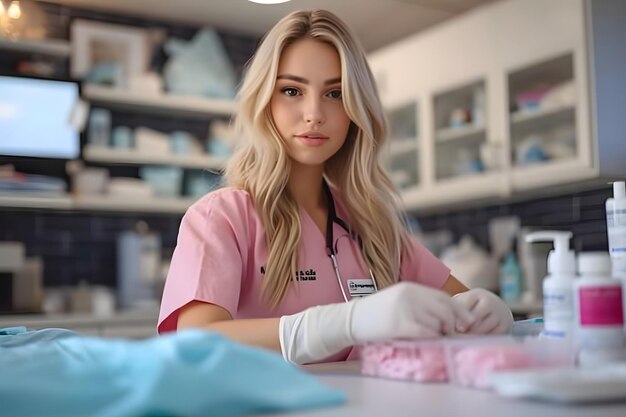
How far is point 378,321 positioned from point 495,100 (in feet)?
8.95

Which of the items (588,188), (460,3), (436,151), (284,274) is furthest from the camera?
(436,151)

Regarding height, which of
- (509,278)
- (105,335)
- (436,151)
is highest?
(436,151)

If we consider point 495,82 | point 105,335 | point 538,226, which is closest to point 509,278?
point 538,226

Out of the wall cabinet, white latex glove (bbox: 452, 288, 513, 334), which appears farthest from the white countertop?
the wall cabinet

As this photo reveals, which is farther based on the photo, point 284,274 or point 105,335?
point 105,335

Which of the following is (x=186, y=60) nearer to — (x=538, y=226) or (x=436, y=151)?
(x=436, y=151)

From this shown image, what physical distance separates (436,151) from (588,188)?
834mm

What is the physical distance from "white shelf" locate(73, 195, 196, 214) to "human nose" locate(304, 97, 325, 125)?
8.04 feet

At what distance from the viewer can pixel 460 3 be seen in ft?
12.4

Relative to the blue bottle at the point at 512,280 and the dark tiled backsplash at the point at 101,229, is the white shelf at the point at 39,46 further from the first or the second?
the blue bottle at the point at 512,280

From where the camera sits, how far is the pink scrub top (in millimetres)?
1529

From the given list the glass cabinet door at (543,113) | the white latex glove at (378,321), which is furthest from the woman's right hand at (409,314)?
the glass cabinet door at (543,113)

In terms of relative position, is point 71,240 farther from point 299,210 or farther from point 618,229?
point 618,229

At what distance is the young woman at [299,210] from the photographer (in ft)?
5.11
